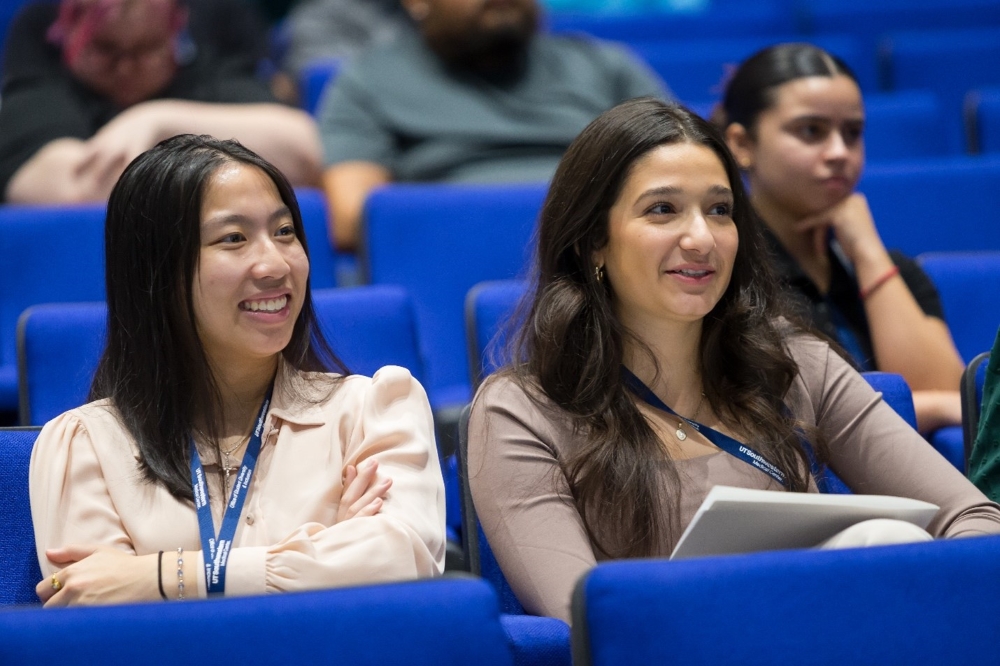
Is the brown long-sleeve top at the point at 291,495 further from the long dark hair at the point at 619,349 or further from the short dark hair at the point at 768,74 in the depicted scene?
the short dark hair at the point at 768,74

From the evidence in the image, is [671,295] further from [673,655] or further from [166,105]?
[166,105]

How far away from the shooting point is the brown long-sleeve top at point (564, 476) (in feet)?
5.09

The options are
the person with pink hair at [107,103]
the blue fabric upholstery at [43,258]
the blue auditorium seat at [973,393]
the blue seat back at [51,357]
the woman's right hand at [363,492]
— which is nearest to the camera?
the woman's right hand at [363,492]

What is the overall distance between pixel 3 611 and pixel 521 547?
0.65 m

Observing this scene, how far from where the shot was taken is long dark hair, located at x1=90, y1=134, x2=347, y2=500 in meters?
1.56

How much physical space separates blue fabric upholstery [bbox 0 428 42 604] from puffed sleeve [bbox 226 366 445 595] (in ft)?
1.04

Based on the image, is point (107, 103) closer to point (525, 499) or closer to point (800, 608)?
point (525, 499)

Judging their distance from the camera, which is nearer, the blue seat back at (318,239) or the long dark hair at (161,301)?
the long dark hair at (161,301)

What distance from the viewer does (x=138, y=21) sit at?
9.58ft

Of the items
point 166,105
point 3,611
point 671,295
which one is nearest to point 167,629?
point 3,611

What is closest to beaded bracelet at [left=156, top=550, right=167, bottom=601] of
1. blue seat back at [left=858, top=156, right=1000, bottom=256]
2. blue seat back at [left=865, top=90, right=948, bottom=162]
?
blue seat back at [left=858, top=156, right=1000, bottom=256]

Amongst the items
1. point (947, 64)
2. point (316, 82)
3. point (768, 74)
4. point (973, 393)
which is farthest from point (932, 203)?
point (316, 82)

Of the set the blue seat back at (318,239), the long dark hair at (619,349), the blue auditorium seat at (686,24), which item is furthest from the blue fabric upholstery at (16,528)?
the blue auditorium seat at (686,24)

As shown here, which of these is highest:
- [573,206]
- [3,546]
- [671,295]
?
[573,206]
